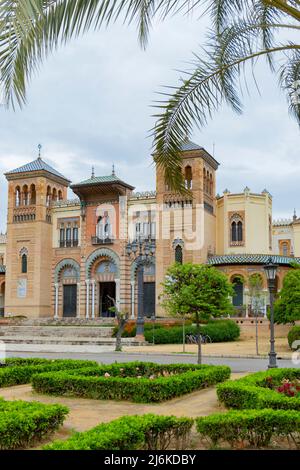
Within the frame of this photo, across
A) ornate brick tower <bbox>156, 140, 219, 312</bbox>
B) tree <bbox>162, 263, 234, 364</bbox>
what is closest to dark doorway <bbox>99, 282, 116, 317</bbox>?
ornate brick tower <bbox>156, 140, 219, 312</bbox>

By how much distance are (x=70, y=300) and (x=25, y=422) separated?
3716 centimetres

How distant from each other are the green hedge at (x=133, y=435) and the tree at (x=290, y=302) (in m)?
17.8

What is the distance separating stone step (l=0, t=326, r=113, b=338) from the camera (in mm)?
34500

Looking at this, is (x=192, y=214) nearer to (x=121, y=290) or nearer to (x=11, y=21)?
(x=121, y=290)

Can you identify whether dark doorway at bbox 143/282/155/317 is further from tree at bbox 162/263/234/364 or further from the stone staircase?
tree at bbox 162/263/234/364

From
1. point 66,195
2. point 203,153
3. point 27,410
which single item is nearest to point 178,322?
point 203,153

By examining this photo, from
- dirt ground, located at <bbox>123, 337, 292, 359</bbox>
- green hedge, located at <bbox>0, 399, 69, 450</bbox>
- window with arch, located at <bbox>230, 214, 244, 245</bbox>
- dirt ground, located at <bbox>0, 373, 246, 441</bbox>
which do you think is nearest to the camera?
green hedge, located at <bbox>0, 399, 69, 450</bbox>

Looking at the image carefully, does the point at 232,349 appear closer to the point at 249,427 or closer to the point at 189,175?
the point at 189,175

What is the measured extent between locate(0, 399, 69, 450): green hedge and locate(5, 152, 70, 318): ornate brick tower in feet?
117

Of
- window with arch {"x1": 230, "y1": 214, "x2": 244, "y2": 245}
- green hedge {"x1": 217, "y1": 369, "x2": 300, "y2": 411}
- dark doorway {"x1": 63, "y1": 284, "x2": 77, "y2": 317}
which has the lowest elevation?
green hedge {"x1": 217, "y1": 369, "x2": 300, "y2": 411}

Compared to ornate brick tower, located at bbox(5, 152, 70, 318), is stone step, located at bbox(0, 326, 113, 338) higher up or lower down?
lower down

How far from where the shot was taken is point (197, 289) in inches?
701

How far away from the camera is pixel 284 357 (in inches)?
848
